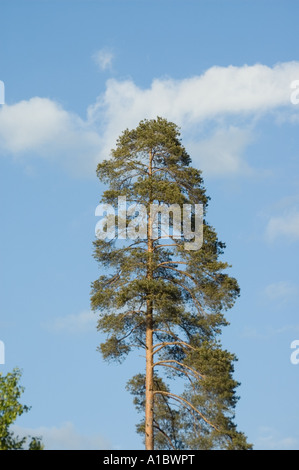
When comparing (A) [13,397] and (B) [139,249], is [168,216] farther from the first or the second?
(A) [13,397]

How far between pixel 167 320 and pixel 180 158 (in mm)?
7230

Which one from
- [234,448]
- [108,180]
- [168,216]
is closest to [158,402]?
[234,448]

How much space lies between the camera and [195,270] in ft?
94.8

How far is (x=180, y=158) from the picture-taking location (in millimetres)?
31141

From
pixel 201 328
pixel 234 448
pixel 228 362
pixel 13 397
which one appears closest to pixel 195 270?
pixel 201 328
